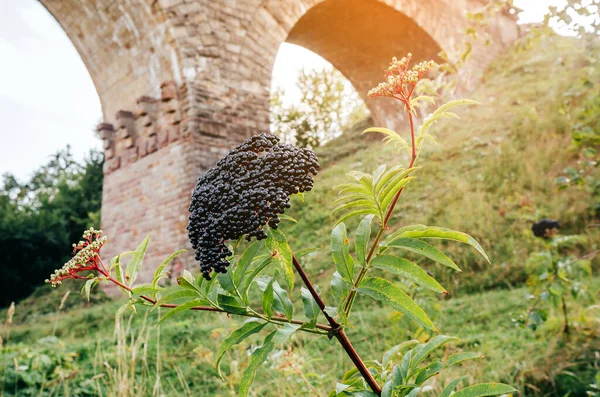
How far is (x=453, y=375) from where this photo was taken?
2.71m

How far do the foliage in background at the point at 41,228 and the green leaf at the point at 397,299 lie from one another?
1004 centimetres

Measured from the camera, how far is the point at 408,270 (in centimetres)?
92

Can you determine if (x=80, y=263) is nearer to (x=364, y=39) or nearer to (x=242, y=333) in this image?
(x=242, y=333)

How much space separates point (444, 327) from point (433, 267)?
1.41m

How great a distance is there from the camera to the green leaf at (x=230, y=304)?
968 mm

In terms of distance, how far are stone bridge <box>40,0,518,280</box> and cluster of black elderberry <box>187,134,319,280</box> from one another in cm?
569

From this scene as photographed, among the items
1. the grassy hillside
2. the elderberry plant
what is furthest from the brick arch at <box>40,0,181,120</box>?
the elderberry plant

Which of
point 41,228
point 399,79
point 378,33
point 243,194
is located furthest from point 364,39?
point 243,194

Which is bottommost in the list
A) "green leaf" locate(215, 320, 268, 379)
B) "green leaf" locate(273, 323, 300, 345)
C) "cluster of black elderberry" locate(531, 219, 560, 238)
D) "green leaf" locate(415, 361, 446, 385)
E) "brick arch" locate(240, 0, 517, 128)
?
"green leaf" locate(415, 361, 446, 385)

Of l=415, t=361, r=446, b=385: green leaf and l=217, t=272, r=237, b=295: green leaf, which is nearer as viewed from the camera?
l=217, t=272, r=237, b=295: green leaf

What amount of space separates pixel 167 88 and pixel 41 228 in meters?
5.21

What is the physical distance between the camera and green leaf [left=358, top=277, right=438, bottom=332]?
90 cm

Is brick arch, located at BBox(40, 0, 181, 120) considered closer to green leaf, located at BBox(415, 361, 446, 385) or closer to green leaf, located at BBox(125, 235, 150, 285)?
green leaf, located at BBox(125, 235, 150, 285)

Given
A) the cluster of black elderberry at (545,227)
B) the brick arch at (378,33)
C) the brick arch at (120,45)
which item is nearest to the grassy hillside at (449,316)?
the cluster of black elderberry at (545,227)
